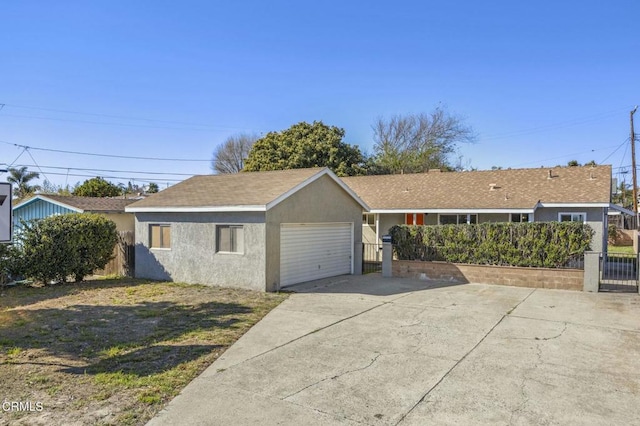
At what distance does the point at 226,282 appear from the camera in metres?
13.0

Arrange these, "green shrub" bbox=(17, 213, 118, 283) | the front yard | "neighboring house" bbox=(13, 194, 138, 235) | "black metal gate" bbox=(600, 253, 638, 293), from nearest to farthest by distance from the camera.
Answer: the front yard, "black metal gate" bbox=(600, 253, 638, 293), "green shrub" bbox=(17, 213, 118, 283), "neighboring house" bbox=(13, 194, 138, 235)

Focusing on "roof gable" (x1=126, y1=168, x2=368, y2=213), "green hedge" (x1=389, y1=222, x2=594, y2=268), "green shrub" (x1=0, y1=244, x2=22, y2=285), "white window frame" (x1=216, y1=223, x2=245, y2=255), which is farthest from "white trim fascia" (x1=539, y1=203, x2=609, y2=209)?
"green shrub" (x1=0, y1=244, x2=22, y2=285)

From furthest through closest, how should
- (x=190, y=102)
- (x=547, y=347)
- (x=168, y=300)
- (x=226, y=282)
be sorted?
(x=190, y=102), (x=226, y=282), (x=168, y=300), (x=547, y=347)

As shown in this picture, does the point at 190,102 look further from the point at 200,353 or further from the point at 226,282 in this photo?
the point at 200,353

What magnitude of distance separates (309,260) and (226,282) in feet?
9.50

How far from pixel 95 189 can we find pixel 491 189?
102 feet

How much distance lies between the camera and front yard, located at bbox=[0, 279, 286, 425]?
476 centimetres

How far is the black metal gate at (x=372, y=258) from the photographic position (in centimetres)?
1786

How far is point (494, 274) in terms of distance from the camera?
13.6 m

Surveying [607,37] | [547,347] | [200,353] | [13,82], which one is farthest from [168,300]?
[607,37]

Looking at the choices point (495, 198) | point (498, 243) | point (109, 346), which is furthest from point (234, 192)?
point (495, 198)

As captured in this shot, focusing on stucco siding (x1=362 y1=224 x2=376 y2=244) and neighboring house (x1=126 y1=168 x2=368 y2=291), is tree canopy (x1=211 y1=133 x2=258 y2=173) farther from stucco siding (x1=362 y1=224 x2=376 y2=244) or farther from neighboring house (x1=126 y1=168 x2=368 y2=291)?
neighboring house (x1=126 y1=168 x2=368 y2=291)

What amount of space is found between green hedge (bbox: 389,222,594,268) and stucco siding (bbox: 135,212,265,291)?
5.60 metres

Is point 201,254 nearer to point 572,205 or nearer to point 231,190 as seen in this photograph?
point 231,190
